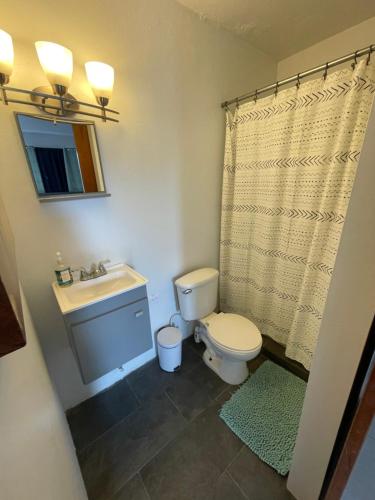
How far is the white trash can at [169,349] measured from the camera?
1.63m

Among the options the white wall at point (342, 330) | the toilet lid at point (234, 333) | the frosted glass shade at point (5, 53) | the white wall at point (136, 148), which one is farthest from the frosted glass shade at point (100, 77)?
the toilet lid at point (234, 333)

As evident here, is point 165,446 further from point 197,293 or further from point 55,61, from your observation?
point 55,61

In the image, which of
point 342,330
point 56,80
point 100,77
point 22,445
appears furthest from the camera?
point 100,77

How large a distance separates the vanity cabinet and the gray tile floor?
18.8 inches

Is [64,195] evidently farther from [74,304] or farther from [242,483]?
[242,483]

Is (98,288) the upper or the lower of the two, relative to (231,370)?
upper

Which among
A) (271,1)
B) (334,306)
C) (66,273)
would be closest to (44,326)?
(66,273)

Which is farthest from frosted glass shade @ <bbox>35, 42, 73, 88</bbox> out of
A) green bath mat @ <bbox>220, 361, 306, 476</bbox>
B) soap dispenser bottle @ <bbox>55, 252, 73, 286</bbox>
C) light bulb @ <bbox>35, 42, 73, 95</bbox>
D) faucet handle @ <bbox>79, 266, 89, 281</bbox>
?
green bath mat @ <bbox>220, 361, 306, 476</bbox>

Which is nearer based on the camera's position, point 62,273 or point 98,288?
point 62,273

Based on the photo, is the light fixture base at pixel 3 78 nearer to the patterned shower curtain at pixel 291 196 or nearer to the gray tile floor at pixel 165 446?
the patterned shower curtain at pixel 291 196

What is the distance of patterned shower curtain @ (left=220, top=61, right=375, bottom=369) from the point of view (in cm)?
117

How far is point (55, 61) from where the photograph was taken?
89 cm

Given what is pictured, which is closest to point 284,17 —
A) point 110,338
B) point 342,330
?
point 342,330

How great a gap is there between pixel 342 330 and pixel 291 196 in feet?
3.36
